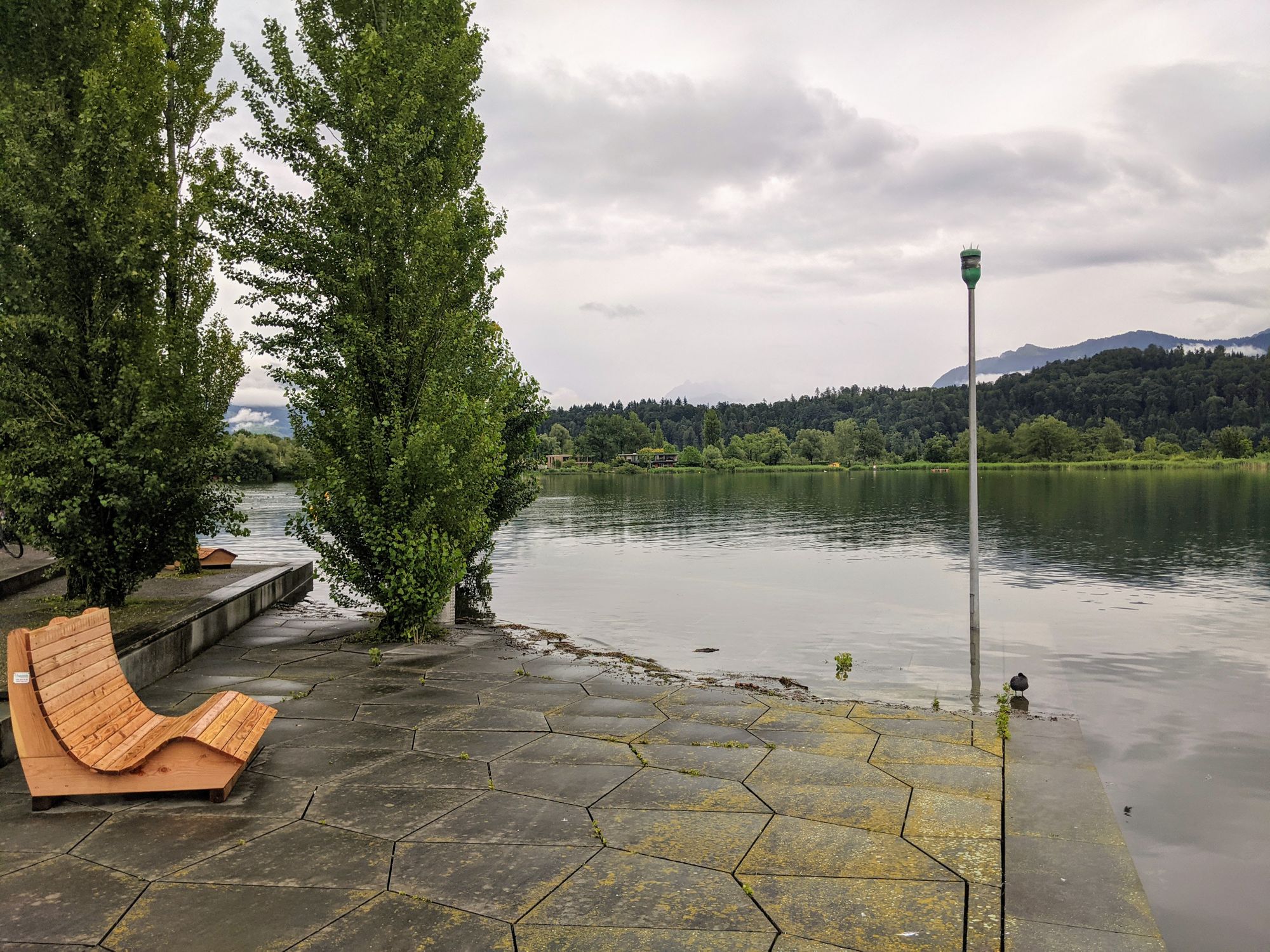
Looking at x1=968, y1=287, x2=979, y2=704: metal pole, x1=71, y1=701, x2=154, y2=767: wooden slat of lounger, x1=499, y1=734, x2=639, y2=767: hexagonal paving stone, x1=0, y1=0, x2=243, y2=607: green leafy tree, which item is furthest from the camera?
x1=968, y1=287, x2=979, y2=704: metal pole

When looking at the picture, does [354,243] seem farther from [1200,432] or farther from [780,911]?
[1200,432]

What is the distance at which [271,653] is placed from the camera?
11.4 m

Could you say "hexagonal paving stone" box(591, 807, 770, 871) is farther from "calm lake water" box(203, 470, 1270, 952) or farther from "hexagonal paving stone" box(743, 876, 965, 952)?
"calm lake water" box(203, 470, 1270, 952)

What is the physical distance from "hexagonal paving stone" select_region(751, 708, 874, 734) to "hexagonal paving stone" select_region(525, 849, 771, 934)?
125 inches

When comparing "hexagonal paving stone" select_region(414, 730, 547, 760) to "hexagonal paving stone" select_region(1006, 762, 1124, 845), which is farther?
"hexagonal paving stone" select_region(414, 730, 547, 760)

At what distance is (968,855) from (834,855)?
809 mm

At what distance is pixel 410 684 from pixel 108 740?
12.5 ft

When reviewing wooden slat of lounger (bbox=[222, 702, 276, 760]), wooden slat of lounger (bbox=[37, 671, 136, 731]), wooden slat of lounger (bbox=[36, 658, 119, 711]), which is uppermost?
wooden slat of lounger (bbox=[36, 658, 119, 711])

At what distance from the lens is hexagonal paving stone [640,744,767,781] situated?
654 centimetres

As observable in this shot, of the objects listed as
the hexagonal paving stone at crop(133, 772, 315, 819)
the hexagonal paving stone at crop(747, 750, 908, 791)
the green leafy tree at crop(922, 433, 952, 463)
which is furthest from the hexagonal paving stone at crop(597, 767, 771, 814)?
the green leafy tree at crop(922, 433, 952, 463)

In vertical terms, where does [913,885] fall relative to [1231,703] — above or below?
above

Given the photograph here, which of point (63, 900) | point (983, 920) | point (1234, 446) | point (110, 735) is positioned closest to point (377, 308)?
point (110, 735)

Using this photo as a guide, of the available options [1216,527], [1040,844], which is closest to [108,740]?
[1040,844]

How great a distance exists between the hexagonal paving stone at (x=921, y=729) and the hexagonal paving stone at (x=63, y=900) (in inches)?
232
